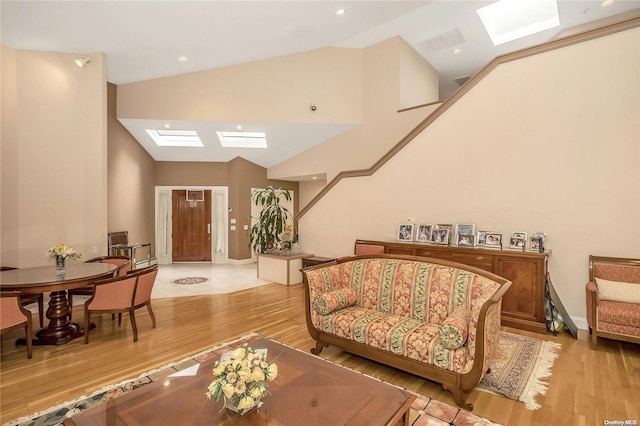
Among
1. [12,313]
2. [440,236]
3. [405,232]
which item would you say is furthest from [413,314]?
[12,313]

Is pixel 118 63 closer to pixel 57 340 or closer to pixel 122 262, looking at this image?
pixel 122 262

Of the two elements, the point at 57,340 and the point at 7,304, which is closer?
the point at 7,304

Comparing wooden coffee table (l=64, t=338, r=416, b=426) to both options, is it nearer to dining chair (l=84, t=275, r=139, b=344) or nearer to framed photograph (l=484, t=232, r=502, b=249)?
dining chair (l=84, t=275, r=139, b=344)

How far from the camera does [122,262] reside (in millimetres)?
4859

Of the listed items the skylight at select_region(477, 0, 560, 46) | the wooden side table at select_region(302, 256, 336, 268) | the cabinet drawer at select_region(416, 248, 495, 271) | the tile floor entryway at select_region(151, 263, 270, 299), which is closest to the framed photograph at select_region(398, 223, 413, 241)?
the cabinet drawer at select_region(416, 248, 495, 271)

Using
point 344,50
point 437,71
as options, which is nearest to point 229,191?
point 344,50

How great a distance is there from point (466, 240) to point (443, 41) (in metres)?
4.60

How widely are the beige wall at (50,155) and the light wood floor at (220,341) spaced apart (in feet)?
4.20

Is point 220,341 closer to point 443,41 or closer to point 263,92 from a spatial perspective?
point 263,92

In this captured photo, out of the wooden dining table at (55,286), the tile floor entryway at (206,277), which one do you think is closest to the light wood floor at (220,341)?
the wooden dining table at (55,286)

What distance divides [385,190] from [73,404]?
4978 mm

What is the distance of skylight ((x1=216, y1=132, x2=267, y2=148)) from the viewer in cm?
807

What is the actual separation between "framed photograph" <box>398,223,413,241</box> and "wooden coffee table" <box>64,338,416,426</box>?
11.8 feet

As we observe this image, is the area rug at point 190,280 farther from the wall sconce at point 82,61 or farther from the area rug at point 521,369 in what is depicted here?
the area rug at point 521,369
